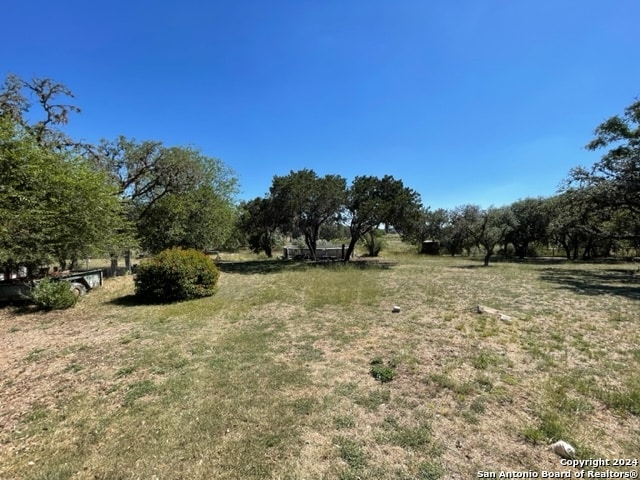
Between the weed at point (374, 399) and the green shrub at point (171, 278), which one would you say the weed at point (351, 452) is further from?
the green shrub at point (171, 278)

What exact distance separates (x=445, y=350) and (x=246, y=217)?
914 inches

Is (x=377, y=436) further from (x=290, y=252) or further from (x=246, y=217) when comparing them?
(x=290, y=252)

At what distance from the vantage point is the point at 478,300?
8383mm

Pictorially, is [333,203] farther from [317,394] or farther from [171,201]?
[317,394]

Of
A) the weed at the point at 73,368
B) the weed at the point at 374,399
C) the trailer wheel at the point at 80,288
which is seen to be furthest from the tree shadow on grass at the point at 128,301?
the weed at the point at 374,399

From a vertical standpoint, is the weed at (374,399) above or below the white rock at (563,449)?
below

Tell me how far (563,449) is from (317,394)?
230 cm

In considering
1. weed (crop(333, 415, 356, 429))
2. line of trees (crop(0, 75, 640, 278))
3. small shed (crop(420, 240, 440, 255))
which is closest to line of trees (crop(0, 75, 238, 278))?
line of trees (crop(0, 75, 640, 278))

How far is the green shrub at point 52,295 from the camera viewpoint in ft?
27.2

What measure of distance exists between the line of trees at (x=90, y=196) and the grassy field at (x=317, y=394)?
2878 mm

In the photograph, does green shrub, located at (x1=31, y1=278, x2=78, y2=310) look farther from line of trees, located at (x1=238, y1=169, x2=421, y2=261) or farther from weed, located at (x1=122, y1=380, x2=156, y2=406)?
line of trees, located at (x1=238, y1=169, x2=421, y2=261)

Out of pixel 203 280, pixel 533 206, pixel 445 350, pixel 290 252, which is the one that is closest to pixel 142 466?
pixel 445 350

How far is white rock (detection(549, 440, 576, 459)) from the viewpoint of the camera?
2479 millimetres

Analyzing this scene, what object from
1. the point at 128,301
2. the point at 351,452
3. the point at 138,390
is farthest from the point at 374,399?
the point at 128,301
